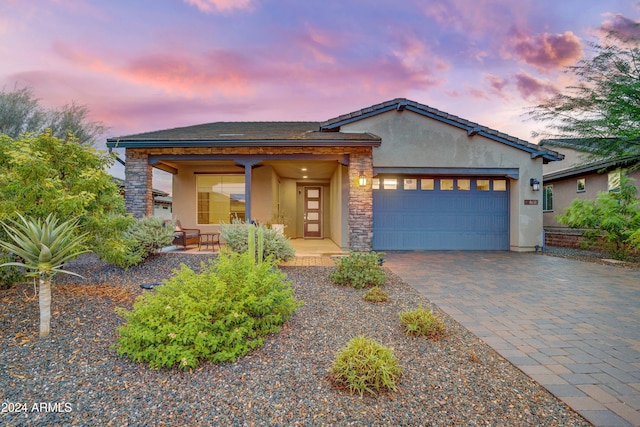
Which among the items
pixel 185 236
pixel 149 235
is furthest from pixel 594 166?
pixel 149 235

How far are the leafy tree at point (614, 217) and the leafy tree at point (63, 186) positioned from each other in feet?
36.3

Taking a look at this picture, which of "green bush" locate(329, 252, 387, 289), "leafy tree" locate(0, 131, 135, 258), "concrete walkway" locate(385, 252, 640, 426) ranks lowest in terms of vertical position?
"concrete walkway" locate(385, 252, 640, 426)

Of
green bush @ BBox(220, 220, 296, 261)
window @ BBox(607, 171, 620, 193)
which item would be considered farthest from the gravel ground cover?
window @ BBox(607, 171, 620, 193)

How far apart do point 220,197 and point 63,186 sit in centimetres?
715

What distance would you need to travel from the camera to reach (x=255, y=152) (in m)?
8.89

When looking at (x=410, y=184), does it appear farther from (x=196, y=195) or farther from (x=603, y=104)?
(x=196, y=195)

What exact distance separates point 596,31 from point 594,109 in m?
2.19

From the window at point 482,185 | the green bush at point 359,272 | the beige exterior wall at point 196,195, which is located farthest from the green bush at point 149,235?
the window at point 482,185

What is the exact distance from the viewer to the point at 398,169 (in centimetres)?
945

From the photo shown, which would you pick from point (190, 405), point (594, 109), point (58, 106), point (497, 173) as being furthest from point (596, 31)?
point (58, 106)

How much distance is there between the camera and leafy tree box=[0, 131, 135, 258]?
372cm

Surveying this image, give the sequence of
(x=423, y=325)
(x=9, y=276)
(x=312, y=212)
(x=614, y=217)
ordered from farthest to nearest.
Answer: (x=312, y=212) < (x=614, y=217) < (x=9, y=276) < (x=423, y=325)

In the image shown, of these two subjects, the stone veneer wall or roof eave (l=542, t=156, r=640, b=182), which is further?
roof eave (l=542, t=156, r=640, b=182)

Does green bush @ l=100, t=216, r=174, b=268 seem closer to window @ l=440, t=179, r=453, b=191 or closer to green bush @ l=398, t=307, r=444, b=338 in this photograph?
green bush @ l=398, t=307, r=444, b=338
